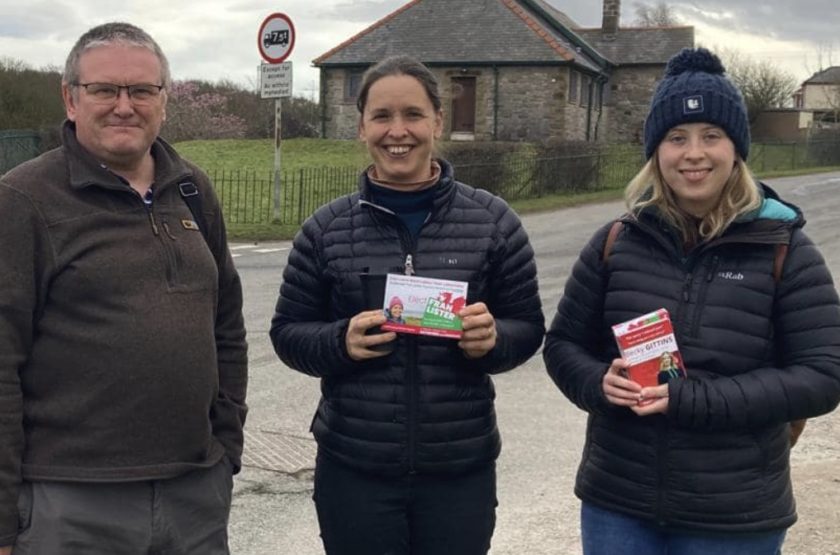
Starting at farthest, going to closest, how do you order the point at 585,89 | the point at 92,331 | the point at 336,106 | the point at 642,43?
1. the point at 642,43
2. the point at 585,89
3. the point at 336,106
4. the point at 92,331

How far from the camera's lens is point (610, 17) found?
43969 mm

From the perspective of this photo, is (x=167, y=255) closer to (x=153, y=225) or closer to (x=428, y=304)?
(x=153, y=225)

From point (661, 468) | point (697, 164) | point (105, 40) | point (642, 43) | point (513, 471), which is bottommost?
point (513, 471)

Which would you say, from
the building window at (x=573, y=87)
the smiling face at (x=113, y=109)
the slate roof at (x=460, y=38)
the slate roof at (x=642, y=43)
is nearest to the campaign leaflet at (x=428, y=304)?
the smiling face at (x=113, y=109)

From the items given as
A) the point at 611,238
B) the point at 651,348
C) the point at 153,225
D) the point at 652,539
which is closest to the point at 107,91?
the point at 153,225

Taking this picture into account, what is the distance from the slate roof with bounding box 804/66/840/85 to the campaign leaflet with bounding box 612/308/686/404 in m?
92.8

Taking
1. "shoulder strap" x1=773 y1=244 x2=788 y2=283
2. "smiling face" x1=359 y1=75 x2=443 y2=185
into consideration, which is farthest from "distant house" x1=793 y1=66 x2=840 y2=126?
"smiling face" x1=359 y1=75 x2=443 y2=185

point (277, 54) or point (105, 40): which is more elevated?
point (277, 54)

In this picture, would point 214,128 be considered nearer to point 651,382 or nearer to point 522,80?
point 522,80

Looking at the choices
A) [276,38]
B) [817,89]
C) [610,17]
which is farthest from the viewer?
[817,89]

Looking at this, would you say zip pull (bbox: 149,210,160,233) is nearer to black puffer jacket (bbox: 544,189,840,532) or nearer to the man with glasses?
the man with glasses

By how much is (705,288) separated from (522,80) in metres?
34.1

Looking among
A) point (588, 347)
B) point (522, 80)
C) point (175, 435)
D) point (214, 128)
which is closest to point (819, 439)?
point (588, 347)

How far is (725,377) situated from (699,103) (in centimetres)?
82
